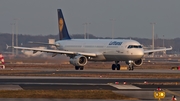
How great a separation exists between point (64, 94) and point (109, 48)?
4177 centimetres

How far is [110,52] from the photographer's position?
252ft

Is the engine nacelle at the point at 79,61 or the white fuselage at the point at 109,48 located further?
the engine nacelle at the point at 79,61

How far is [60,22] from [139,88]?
5009 cm

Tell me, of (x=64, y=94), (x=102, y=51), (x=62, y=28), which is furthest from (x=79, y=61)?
(x=64, y=94)

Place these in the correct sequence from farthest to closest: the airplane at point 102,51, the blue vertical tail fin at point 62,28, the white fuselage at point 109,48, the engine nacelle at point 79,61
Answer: the blue vertical tail fin at point 62,28
the engine nacelle at point 79,61
the airplane at point 102,51
the white fuselage at point 109,48

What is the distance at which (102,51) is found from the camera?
78.1 m

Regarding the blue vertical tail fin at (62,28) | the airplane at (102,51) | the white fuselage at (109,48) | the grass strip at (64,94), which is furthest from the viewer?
the blue vertical tail fin at (62,28)

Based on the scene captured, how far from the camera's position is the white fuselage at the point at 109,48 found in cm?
7425

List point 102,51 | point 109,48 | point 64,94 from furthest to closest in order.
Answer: point 102,51
point 109,48
point 64,94

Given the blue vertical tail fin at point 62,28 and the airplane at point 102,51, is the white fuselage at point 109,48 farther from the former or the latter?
the blue vertical tail fin at point 62,28

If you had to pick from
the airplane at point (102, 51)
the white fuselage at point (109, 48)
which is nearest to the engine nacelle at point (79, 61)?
the airplane at point (102, 51)

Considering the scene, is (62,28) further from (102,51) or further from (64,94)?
(64,94)

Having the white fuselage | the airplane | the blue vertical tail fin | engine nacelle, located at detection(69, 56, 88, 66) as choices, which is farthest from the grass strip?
the blue vertical tail fin

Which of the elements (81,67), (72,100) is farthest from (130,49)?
(72,100)
